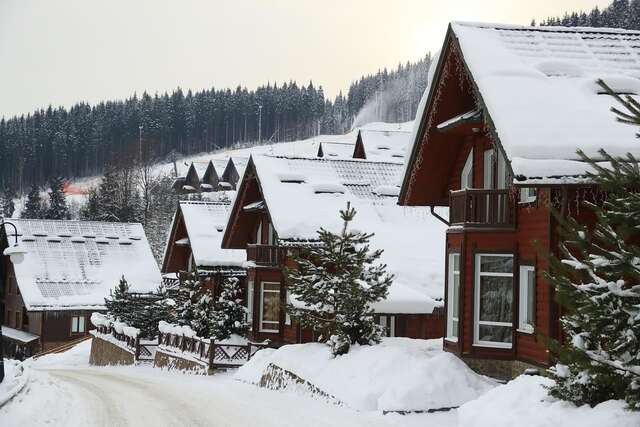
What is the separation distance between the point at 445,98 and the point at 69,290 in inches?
1651

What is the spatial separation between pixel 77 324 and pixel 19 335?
4427mm

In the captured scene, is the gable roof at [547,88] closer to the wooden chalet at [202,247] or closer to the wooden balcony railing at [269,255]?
the wooden balcony railing at [269,255]

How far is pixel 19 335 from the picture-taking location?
56438mm

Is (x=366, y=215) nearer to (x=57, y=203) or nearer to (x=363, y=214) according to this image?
(x=363, y=214)

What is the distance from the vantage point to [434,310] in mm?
28109

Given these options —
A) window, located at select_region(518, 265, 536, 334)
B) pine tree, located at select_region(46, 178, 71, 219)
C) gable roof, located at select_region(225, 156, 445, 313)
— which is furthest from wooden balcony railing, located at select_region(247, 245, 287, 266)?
pine tree, located at select_region(46, 178, 71, 219)

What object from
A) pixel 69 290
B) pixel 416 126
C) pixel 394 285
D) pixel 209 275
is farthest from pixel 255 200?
pixel 69 290

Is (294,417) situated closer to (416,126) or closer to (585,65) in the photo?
(416,126)

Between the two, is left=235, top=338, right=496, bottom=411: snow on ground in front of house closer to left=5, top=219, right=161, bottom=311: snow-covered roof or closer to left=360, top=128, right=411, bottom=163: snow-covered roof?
left=360, top=128, right=411, bottom=163: snow-covered roof

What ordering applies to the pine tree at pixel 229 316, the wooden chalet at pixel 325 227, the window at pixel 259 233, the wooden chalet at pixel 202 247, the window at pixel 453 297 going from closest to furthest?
the window at pixel 453 297 < the wooden chalet at pixel 325 227 < the pine tree at pixel 229 316 < the window at pixel 259 233 < the wooden chalet at pixel 202 247

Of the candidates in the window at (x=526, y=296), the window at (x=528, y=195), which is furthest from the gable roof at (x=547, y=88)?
the window at (x=526, y=296)

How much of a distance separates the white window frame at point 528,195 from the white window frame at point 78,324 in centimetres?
4378

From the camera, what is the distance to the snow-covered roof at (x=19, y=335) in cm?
5442

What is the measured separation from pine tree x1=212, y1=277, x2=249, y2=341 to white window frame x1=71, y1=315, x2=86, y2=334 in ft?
85.7
